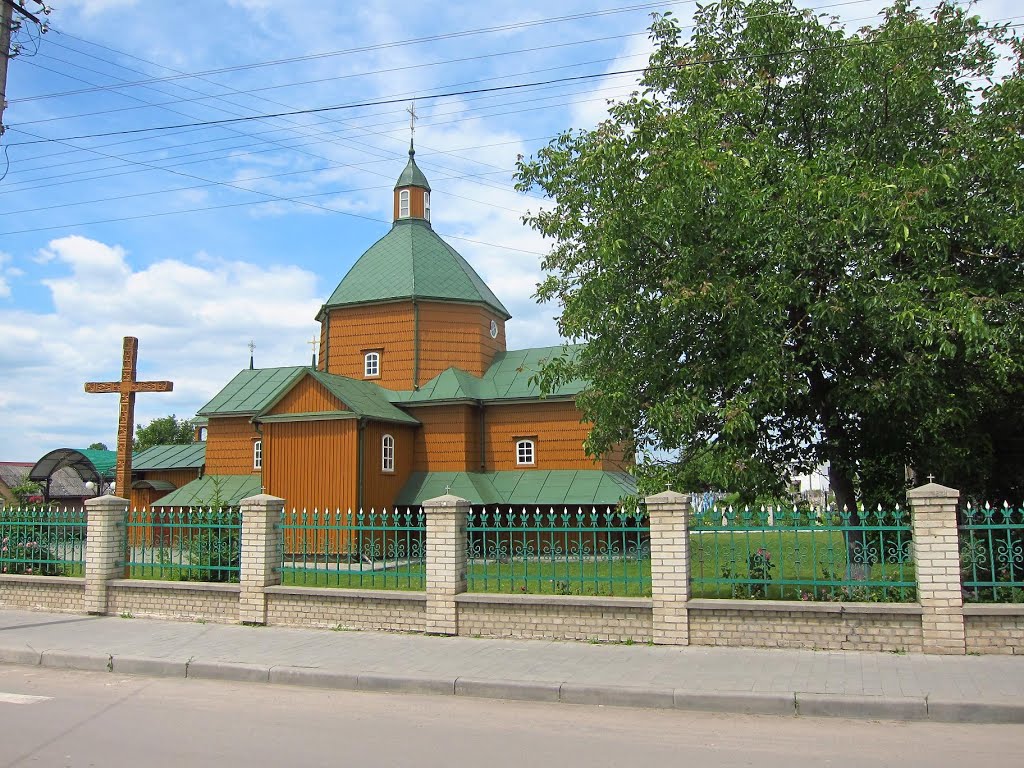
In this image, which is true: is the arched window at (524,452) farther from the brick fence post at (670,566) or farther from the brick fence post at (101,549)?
the brick fence post at (670,566)

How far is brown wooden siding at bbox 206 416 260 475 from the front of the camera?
28297 mm

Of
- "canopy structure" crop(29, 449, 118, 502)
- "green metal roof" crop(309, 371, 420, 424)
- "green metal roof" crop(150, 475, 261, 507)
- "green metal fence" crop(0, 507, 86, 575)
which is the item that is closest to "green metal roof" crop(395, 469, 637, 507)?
"green metal roof" crop(309, 371, 420, 424)

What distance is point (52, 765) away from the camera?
219 inches

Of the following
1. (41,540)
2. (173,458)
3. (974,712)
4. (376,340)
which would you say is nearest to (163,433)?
(173,458)

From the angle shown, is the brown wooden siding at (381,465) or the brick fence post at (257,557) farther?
the brown wooden siding at (381,465)

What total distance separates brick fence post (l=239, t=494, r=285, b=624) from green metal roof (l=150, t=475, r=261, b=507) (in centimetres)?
1548

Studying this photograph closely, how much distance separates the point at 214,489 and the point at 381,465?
6574 mm

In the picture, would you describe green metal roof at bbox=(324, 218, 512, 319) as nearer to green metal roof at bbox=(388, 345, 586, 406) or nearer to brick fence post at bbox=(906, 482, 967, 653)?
green metal roof at bbox=(388, 345, 586, 406)

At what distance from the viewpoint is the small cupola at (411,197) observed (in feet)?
101

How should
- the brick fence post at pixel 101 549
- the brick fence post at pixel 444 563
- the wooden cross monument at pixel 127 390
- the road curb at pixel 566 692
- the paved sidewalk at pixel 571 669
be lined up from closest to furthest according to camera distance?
the road curb at pixel 566 692 → the paved sidewalk at pixel 571 669 → the brick fence post at pixel 444 563 → the brick fence post at pixel 101 549 → the wooden cross monument at pixel 127 390

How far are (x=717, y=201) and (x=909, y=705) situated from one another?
607cm

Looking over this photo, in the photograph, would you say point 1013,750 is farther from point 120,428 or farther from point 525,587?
point 120,428

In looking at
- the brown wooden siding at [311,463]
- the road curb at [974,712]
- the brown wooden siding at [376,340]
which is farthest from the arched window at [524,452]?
the road curb at [974,712]

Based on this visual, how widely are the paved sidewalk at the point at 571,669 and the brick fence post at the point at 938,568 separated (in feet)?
0.82
